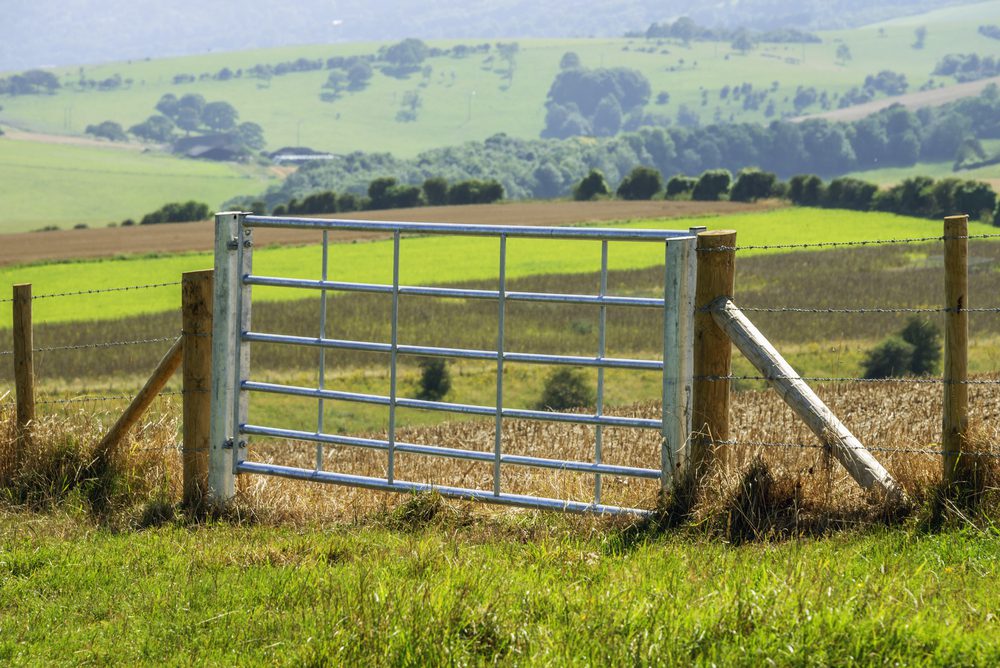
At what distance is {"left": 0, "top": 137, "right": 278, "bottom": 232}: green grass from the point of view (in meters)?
140

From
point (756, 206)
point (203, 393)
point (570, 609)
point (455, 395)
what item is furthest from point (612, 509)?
point (756, 206)

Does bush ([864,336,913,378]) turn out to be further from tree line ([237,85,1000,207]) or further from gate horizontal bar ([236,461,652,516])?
tree line ([237,85,1000,207])

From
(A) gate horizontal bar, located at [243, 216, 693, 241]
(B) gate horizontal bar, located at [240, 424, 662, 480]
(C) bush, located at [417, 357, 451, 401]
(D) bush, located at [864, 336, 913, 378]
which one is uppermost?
(A) gate horizontal bar, located at [243, 216, 693, 241]

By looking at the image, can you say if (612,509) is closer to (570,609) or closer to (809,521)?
(809,521)

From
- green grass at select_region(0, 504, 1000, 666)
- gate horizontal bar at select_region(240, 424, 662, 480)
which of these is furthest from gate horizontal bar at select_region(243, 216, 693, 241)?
green grass at select_region(0, 504, 1000, 666)

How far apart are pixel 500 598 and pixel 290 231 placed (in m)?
70.6

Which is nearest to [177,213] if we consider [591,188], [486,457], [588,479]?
[591,188]

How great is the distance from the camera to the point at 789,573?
5422 mm

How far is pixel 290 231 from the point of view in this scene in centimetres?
7431

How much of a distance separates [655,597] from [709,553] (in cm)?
116

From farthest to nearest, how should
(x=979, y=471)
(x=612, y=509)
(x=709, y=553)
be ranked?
(x=612, y=509), (x=979, y=471), (x=709, y=553)

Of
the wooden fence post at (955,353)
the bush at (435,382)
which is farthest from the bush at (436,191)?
the wooden fence post at (955,353)

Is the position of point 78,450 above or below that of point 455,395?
above

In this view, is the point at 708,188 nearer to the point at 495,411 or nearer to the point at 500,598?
the point at 495,411
